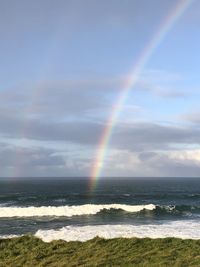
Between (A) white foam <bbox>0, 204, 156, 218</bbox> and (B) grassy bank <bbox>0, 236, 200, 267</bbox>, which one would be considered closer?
(B) grassy bank <bbox>0, 236, 200, 267</bbox>

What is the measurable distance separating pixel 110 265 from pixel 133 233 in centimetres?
1400

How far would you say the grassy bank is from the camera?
20.9 meters

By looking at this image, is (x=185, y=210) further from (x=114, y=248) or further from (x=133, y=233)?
(x=114, y=248)

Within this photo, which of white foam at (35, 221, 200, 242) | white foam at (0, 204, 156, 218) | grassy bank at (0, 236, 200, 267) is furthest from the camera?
white foam at (0, 204, 156, 218)

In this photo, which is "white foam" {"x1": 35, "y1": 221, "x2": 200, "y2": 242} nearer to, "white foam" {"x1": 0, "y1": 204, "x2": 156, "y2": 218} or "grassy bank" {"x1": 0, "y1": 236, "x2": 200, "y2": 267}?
"grassy bank" {"x1": 0, "y1": 236, "x2": 200, "y2": 267}

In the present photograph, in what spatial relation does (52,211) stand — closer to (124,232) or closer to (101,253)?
(124,232)

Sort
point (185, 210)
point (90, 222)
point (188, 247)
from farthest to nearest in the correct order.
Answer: point (185, 210) < point (90, 222) < point (188, 247)

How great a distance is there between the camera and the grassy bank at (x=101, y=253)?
2088cm

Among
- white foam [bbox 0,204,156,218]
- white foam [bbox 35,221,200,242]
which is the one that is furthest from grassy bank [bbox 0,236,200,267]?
white foam [bbox 0,204,156,218]

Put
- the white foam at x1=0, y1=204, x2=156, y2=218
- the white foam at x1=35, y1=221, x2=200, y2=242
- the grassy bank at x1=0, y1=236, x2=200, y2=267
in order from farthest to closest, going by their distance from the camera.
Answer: the white foam at x1=0, y1=204, x2=156, y2=218 < the white foam at x1=35, y1=221, x2=200, y2=242 < the grassy bank at x1=0, y1=236, x2=200, y2=267

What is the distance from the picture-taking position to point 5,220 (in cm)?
4703

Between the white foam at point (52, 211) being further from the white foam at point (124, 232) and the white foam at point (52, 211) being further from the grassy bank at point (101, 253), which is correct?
the grassy bank at point (101, 253)

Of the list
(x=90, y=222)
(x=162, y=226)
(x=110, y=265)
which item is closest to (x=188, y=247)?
(x=110, y=265)

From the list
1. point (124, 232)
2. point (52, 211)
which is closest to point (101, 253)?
point (124, 232)
